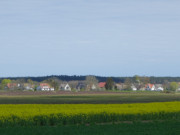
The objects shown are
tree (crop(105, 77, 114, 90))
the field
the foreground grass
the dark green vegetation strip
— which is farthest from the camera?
tree (crop(105, 77, 114, 90))

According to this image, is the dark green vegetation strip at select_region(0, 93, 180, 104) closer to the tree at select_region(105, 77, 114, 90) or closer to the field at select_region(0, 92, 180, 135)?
the field at select_region(0, 92, 180, 135)

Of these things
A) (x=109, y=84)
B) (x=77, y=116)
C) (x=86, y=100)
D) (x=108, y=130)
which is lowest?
(x=108, y=130)

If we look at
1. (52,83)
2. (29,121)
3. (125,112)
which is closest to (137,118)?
(125,112)

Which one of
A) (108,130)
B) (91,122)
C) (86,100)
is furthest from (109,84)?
(108,130)

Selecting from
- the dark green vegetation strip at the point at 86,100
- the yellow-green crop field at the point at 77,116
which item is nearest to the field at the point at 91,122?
the yellow-green crop field at the point at 77,116

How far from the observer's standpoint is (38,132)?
2573 centimetres

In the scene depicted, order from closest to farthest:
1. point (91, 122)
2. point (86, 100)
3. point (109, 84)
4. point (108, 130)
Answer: point (108, 130) < point (91, 122) < point (86, 100) < point (109, 84)

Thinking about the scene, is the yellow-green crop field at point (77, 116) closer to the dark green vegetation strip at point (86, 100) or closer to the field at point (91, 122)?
the field at point (91, 122)

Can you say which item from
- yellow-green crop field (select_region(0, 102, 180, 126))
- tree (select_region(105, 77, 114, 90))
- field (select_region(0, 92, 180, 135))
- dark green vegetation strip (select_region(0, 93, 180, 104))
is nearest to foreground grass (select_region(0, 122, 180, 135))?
field (select_region(0, 92, 180, 135))

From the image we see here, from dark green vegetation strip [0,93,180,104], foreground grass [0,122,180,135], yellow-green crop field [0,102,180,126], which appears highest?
dark green vegetation strip [0,93,180,104]

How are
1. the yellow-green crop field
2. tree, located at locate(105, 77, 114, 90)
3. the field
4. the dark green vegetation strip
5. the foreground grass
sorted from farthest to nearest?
tree, located at locate(105, 77, 114, 90) < the dark green vegetation strip < the yellow-green crop field < the field < the foreground grass

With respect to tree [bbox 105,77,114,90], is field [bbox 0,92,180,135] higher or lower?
lower

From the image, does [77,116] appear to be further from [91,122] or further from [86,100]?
[86,100]

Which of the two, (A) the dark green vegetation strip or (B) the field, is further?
(A) the dark green vegetation strip
